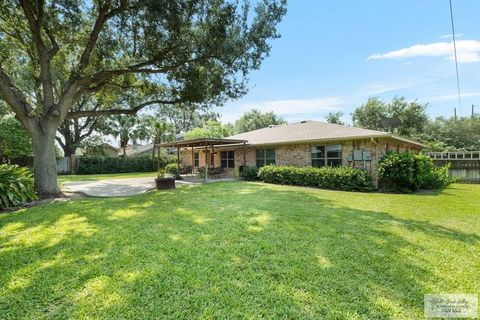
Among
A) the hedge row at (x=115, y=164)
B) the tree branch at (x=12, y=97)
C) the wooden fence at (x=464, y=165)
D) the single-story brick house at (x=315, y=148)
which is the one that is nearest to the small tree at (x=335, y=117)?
the single-story brick house at (x=315, y=148)

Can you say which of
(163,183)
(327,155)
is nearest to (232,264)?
(163,183)

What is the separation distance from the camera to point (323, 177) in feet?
42.0

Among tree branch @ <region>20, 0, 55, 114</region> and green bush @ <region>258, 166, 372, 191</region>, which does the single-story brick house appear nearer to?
green bush @ <region>258, 166, 372, 191</region>

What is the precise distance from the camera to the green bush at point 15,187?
8.22 m

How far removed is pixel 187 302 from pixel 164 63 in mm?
10910

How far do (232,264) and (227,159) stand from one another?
16616 millimetres

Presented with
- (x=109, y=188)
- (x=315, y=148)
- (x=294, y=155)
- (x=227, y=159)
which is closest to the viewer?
(x=109, y=188)

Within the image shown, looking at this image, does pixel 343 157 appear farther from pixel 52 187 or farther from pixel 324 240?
pixel 52 187

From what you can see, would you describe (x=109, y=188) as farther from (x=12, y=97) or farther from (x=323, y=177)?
(x=323, y=177)

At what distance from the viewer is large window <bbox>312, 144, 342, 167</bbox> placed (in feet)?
45.9

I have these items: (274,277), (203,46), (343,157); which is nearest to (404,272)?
(274,277)

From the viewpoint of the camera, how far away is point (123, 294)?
2.94 m

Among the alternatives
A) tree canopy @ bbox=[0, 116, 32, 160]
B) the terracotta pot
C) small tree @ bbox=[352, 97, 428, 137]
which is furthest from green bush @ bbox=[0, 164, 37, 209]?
small tree @ bbox=[352, 97, 428, 137]

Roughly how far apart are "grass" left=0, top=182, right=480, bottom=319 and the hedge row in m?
22.5
